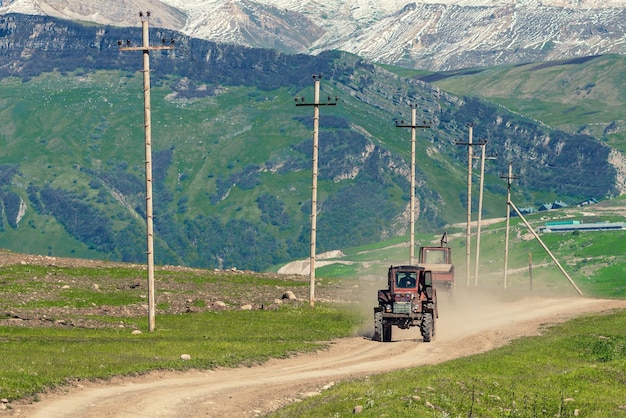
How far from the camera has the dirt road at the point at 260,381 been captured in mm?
36656

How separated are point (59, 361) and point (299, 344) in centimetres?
1486

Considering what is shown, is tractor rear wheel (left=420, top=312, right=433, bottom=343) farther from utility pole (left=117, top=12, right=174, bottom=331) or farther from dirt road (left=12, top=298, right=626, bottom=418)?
utility pole (left=117, top=12, right=174, bottom=331)

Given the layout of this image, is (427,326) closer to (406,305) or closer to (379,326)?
(406,305)

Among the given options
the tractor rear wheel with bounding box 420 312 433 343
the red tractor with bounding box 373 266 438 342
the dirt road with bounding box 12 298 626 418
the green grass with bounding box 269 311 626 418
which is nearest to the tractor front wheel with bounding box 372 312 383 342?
the red tractor with bounding box 373 266 438 342

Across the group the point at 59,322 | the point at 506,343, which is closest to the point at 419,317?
the point at 506,343

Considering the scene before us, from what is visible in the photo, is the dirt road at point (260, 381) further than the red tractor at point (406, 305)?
No

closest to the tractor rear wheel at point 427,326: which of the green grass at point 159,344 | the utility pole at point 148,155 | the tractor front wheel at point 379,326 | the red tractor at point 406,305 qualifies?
the red tractor at point 406,305

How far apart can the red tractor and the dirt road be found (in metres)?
0.85

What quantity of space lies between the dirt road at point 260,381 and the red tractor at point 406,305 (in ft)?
2.80

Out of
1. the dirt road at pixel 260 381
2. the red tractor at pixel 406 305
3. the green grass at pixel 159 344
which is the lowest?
the dirt road at pixel 260 381

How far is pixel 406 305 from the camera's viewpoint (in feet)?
197

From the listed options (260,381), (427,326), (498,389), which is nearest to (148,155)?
(427,326)

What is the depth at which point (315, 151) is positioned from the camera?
3024 inches

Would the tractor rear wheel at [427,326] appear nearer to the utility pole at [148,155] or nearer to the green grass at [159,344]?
the green grass at [159,344]
